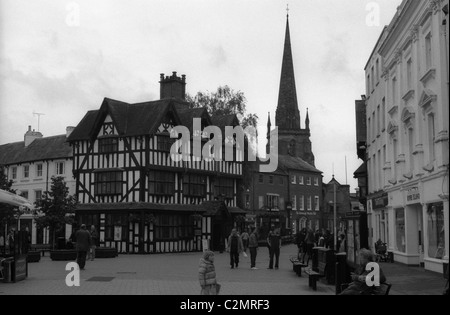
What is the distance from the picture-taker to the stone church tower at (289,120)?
105 metres

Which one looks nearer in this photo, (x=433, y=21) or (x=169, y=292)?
(x=169, y=292)

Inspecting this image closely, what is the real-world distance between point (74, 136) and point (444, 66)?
2937cm

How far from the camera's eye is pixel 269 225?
2800 inches

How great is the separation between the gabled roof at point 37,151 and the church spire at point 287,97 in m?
56.7

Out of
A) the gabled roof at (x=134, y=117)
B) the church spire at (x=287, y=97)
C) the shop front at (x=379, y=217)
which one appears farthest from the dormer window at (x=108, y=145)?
the church spire at (x=287, y=97)

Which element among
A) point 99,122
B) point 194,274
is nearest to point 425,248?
point 194,274

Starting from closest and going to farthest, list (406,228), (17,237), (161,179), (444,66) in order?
1. (17,237)
2. (444,66)
3. (406,228)
4. (161,179)

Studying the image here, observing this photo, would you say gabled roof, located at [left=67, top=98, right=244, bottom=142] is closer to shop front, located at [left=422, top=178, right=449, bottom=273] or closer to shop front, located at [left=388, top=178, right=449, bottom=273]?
shop front, located at [left=388, top=178, right=449, bottom=273]

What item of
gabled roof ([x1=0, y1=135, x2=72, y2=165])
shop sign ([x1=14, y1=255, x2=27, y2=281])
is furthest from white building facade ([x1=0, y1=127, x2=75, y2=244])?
shop sign ([x1=14, y1=255, x2=27, y2=281])

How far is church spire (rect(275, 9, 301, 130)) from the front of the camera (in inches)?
4245

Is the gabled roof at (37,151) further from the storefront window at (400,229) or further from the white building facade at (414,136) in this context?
the storefront window at (400,229)

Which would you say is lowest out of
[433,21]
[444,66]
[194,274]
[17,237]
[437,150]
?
[194,274]

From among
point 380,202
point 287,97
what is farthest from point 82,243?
point 287,97
